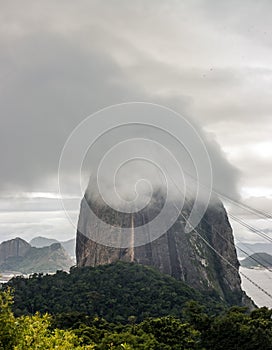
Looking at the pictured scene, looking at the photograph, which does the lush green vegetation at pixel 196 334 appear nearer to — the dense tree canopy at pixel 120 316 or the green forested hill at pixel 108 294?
the dense tree canopy at pixel 120 316

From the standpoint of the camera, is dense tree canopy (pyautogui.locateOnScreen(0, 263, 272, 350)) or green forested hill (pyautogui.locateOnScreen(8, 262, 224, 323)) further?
green forested hill (pyautogui.locateOnScreen(8, 262, 224, 323))

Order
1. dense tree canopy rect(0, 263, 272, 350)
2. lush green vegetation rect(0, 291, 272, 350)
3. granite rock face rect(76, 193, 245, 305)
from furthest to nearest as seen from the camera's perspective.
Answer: granite rock face rect(76, 193, 245, 305) → lush green vegetation rect(0, 291, 272, 350) → dense tree canopy rect(0, 263, 272, 350)

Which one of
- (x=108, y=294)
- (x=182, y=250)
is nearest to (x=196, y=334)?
(x=108, y=294)

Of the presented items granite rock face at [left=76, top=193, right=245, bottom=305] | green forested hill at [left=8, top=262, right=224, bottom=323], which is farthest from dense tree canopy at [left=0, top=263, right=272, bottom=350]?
granite rock face at [left=76, top=193, right=245, bottom=305]

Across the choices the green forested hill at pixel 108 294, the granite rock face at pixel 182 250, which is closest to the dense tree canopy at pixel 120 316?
the green forested hill at pixel 108 294

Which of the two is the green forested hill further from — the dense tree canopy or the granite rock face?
the granite rock face

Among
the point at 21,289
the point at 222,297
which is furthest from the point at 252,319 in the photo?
the point at 222,297
